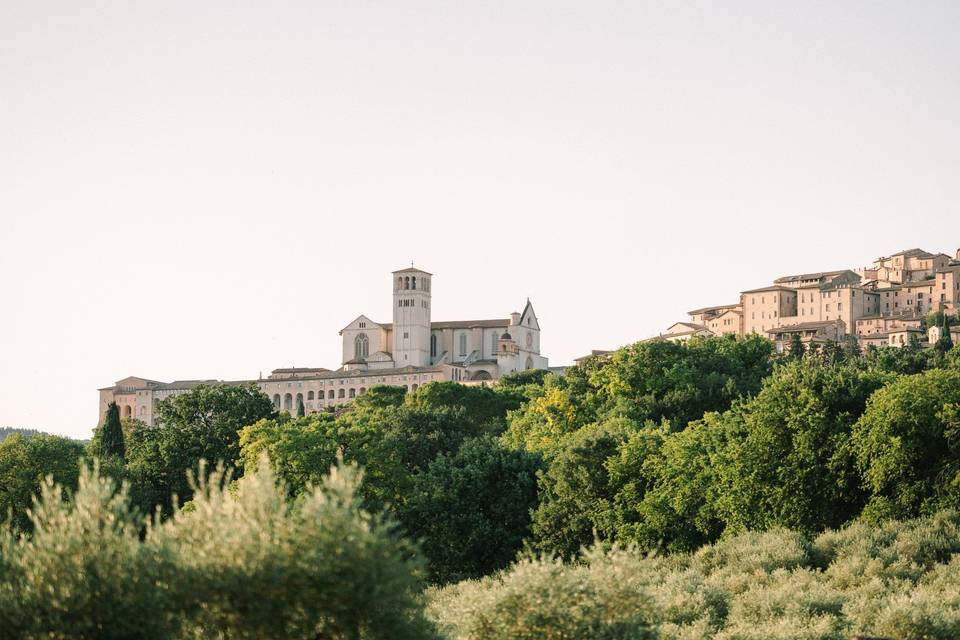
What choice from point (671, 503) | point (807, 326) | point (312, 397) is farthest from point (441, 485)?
point (312, 397)

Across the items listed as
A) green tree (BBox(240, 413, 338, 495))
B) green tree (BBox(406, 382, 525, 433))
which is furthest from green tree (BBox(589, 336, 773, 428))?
green tree (BBox(406, 382, 525, 433))

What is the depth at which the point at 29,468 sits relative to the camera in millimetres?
69375

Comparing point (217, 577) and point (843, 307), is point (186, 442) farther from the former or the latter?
point (843, 307)

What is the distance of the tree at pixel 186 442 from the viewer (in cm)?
6900

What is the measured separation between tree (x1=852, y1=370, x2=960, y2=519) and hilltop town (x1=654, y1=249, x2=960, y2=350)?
13211cm

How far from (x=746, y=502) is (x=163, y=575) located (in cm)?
2812

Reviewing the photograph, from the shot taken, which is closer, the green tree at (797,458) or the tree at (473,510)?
the green tree at (797,458)

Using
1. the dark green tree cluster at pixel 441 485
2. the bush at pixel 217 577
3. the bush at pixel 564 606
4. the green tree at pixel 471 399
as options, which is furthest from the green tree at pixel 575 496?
the green tree at pixel 471 399

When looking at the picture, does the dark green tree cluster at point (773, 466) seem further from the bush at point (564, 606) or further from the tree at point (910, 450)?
the bush at point (564, 606)

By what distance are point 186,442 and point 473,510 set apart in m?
25.8

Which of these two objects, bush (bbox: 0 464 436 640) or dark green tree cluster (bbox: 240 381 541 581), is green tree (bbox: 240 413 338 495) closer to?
dark green tree cluster (bbox: 240 381 541 581)

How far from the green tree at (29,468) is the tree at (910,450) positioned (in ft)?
139

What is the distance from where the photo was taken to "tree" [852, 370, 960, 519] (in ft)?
132

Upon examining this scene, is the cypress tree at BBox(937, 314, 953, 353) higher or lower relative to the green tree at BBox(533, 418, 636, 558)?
higher
